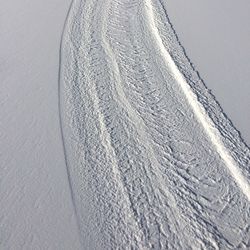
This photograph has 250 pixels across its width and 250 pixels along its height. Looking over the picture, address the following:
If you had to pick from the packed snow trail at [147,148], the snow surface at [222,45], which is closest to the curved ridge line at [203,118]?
the packed snow trail at [147,148]

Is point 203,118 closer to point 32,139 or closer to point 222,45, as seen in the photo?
point 222,45

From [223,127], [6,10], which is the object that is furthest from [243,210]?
[6,10]

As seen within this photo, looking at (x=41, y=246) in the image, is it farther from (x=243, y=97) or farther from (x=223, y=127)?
(x=243, y=97)

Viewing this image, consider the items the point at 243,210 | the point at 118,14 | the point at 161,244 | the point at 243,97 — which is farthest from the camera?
the point at 118,14

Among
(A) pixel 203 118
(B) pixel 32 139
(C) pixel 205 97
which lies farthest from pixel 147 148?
(B) pixel 32 139

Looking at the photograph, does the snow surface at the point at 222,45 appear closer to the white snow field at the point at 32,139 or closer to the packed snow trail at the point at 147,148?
the packed snow trail at the point at 147,148

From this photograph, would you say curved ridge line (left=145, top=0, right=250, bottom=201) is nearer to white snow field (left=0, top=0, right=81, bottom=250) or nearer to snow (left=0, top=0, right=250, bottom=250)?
snow (left=0, top=0, right=250, bottom=250)

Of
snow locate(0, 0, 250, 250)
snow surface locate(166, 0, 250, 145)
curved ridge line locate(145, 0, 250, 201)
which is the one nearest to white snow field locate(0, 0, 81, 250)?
snow locate(0, 0, 250, 250)
